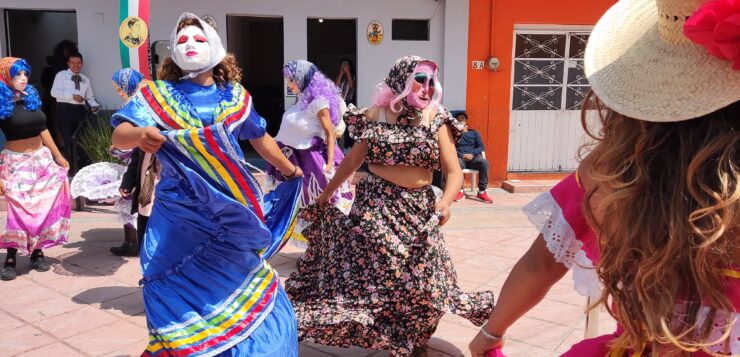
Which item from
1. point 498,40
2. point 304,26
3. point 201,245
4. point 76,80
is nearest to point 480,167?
point 498,40

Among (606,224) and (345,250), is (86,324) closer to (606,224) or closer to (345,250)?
(345,250)

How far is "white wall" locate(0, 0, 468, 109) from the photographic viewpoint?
9.02 metres

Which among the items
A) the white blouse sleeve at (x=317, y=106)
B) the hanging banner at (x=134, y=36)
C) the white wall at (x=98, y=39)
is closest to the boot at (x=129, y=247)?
the hanging banner at (x=134, y=36)

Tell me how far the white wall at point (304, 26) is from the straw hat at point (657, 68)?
8.30 m

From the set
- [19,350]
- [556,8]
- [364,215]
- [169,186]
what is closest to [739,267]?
[169,186]

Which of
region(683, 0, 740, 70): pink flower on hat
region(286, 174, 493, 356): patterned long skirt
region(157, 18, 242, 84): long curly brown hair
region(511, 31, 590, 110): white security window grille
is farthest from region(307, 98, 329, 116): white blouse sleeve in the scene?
region(511, 31, 590, 110): white security window grille

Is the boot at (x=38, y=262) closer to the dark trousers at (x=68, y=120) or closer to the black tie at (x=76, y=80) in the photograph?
the dark trousers at (x=68, y=120)

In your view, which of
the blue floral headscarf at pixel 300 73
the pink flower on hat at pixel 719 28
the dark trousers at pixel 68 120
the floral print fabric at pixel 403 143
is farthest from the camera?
the dark trousers at pixel 68 120

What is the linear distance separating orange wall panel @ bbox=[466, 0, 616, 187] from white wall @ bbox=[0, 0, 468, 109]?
191 mm

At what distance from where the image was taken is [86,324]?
163 inches

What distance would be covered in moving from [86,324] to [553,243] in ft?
11.9

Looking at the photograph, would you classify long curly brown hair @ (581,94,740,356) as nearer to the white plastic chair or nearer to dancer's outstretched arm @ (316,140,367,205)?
dancer's outstretched arm @ (316,140,367,205)

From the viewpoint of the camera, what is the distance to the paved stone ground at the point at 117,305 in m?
3.79

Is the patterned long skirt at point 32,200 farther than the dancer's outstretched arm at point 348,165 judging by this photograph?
Yes
